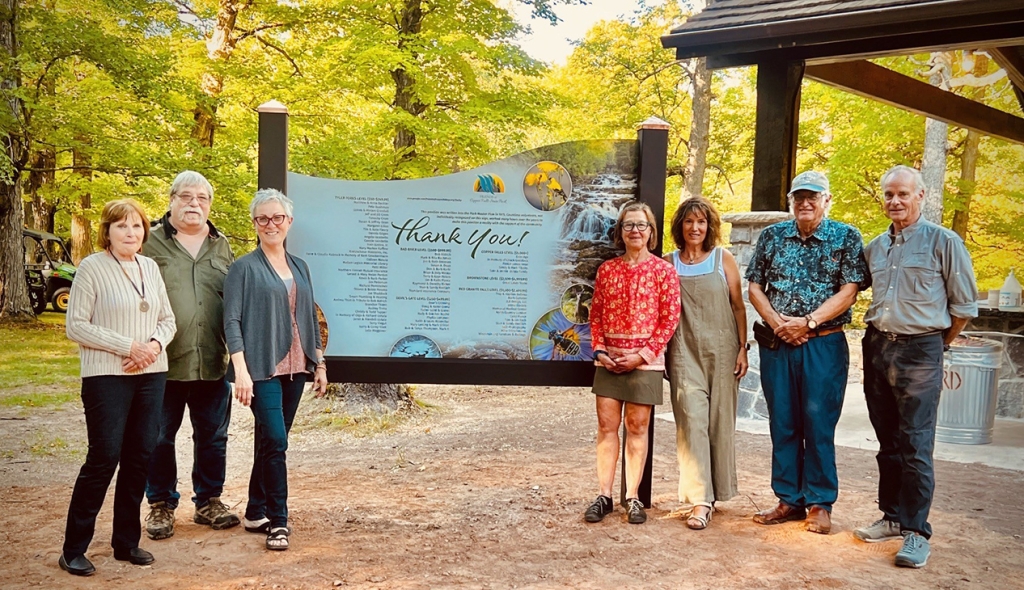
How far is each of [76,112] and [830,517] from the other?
10912 millimetres

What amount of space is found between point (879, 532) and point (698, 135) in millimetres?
9988

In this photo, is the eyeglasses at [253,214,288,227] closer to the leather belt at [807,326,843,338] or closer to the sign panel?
the sign panel

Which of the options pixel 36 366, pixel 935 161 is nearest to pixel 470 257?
pixel 36 366

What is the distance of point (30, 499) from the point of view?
4.73m

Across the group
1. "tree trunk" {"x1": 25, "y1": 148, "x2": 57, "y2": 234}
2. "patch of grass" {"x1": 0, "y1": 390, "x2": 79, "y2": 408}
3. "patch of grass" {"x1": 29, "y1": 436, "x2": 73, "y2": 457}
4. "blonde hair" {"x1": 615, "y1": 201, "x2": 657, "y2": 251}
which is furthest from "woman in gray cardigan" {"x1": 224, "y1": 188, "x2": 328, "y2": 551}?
"tree trunk" {"x1": 25, "y1": 148, "x2": 57, "y2": 234}

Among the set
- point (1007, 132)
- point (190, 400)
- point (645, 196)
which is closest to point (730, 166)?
point (1007, 132)

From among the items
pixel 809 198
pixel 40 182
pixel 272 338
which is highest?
pixel 40 182

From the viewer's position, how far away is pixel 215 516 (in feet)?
13.2

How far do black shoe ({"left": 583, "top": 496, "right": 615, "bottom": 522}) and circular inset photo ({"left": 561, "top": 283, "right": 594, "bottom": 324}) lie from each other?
0.97 metres

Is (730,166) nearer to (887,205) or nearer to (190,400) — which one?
(887,205)

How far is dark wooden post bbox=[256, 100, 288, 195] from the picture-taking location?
4152 millimetres

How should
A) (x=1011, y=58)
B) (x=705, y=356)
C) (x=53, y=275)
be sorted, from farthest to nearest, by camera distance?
(x=53, y=275), (x=1011, y=58), (x=705, y=356)

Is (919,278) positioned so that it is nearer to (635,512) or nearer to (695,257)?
(695,257)

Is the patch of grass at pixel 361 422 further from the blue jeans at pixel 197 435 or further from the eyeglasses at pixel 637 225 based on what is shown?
the eyeglasses at pixel 637 225
